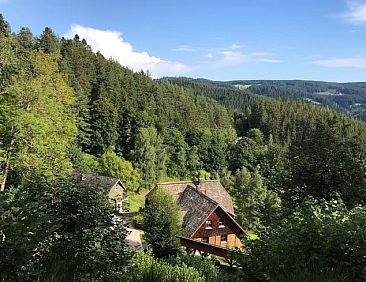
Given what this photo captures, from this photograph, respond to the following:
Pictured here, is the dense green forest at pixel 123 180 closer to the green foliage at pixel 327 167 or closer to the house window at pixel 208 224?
the green foliage at pixel 327 167

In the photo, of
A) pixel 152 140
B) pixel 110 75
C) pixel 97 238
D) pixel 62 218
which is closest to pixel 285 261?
pixel 97 238

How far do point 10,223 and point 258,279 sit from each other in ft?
11.6

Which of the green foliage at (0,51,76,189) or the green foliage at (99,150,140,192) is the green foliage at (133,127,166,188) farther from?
the green foliage at (0,51,76,189)

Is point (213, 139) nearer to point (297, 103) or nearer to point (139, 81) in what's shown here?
point (139, 81)

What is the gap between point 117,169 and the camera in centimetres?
4531

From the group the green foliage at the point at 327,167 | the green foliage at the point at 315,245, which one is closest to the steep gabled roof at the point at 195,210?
the green foliage at the point at 327,167

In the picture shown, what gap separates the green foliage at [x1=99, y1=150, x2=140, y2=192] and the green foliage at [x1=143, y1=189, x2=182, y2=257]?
22888mm

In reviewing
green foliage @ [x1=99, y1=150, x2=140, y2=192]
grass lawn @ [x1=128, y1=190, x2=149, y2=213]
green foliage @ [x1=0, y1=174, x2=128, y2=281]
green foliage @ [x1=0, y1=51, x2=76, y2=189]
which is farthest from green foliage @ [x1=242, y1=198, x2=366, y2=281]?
green foliage @ [x1=99, y1=150, x2=140, y2=192]

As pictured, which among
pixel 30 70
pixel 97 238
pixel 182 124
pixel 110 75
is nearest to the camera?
pixel 97 238

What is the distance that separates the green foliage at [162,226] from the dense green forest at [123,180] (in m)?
5.18

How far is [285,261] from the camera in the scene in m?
5.84

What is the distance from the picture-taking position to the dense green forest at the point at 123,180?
4.89 metres

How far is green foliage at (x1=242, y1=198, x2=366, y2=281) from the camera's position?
18.5 ft

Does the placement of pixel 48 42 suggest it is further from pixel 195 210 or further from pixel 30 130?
pixel 30 130
